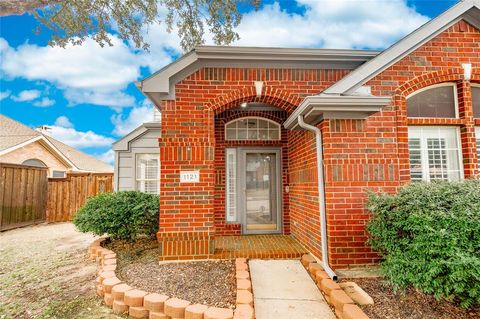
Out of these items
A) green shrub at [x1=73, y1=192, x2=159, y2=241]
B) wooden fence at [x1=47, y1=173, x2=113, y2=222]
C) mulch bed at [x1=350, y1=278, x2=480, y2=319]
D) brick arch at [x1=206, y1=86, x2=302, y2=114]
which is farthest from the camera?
wooden fence at [x1=47, y1=173, x2=113, y2=222]

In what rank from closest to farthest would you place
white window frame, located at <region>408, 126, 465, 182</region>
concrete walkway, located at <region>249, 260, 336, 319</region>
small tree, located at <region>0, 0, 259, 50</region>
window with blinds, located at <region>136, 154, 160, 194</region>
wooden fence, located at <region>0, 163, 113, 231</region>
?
1. concrete walkway, located at <region>249, 260, 336, 319</region>
2. white window frame, located at <region>408, 126, 465, 182</region>
3. small tree, located at <region>0, 0, 259, 50</region>
4. window with blinds, located at <region>136, 154, 160, 194</region>
5. wooden fence, located at <region>0, 163, 113, 231</region>

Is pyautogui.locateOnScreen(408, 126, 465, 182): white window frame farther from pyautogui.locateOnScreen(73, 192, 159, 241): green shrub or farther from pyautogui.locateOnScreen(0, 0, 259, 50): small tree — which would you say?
pyautogui.locateOnScreen(73, 192, 159, 241): green shrub

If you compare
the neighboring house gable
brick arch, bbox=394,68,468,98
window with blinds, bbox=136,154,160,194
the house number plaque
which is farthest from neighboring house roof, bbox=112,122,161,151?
brick arch, bbox=394,68,468,98

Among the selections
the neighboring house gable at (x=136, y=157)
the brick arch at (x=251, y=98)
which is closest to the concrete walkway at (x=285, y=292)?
the brick arch at (x=251, y=98)

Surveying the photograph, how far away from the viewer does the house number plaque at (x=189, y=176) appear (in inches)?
184

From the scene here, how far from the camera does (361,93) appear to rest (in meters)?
4.35

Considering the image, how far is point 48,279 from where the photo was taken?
4.25m

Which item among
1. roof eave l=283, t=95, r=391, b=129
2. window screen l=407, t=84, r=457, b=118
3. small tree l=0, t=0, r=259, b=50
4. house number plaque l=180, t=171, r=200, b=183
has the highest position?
small tree l=0, t=0, r=259, b=50

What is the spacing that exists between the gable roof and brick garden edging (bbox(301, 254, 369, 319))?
2.87 meters

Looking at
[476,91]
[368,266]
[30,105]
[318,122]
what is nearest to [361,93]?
[318,122]

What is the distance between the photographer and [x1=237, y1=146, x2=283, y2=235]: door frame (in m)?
6.37

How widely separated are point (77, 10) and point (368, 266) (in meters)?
7.97

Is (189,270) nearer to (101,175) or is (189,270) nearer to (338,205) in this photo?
(338,205)

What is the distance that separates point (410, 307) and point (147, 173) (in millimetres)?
7605
